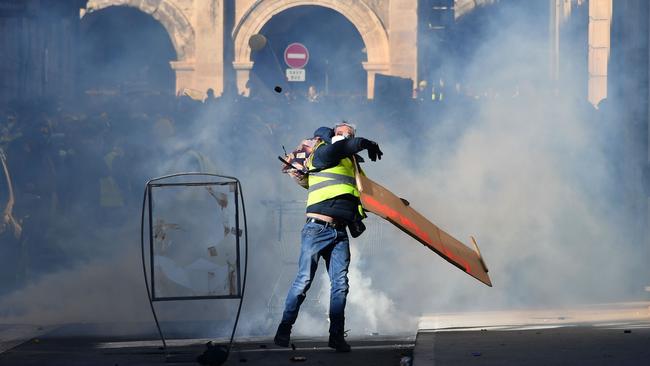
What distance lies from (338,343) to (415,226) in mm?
853

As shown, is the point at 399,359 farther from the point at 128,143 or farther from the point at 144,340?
the point at 128,143

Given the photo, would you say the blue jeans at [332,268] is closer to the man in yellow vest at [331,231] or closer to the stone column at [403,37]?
the man in yellow vest at [331,231]

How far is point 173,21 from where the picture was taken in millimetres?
36625

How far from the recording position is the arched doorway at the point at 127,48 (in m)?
35.8

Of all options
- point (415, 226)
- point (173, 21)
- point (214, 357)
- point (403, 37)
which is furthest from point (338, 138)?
point (173, 21)

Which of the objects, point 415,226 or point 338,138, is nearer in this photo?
point 415,226

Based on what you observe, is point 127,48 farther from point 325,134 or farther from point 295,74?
point 325,134

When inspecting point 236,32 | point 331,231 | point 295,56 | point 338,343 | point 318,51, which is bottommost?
point 338,343

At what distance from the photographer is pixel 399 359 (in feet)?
30.1

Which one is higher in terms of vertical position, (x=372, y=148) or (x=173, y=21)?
(x=173, y=21)

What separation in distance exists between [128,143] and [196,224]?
7.82 meters

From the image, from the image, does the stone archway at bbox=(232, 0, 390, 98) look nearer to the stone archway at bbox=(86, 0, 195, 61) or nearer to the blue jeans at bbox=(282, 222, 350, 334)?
the stone archway at bbox=(86, 0, 195, 61)

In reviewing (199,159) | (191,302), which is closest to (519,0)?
(199,159)

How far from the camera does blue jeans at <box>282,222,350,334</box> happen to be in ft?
31.0
